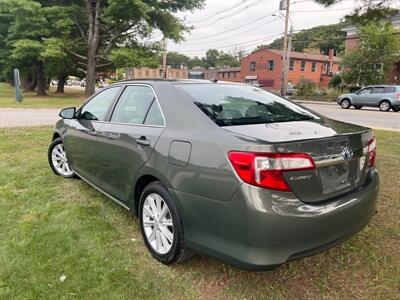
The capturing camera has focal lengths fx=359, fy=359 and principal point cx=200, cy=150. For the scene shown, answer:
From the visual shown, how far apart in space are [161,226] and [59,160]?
3.00 metres

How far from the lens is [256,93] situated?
361cm

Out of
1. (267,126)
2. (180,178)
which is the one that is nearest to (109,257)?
(180,178)

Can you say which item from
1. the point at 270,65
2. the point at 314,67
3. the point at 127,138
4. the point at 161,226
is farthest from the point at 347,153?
the point at 314,67

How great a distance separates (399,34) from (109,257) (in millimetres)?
32140

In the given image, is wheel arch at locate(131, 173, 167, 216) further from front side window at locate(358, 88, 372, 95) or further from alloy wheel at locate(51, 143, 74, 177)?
front side window at locate(358, 88, 372, 95)

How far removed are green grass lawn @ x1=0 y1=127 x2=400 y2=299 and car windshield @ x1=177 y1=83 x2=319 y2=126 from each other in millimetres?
1223

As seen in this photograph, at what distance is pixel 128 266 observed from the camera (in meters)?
2.96

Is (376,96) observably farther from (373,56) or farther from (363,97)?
(373,56)

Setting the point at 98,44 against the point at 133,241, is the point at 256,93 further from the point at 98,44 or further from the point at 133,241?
the point at 98,44

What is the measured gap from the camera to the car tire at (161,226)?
109 inches

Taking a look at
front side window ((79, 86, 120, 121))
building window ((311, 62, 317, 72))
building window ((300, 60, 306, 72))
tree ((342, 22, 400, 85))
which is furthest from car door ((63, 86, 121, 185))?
building window ((311, 62, 317, 72))

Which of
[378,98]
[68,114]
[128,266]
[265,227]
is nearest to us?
[265,227]

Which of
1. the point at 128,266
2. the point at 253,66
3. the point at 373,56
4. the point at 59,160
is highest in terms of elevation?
the point at 253,66

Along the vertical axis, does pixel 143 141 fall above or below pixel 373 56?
below
